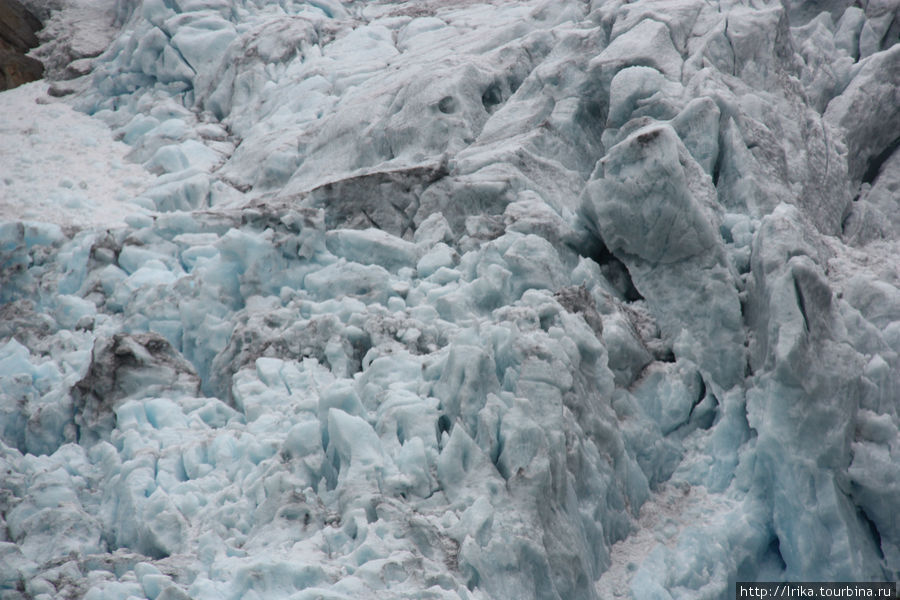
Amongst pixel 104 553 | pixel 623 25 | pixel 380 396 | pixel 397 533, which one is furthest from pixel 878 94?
pixel 104 553

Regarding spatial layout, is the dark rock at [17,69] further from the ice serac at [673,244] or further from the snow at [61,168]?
the ice serac at [673,244]

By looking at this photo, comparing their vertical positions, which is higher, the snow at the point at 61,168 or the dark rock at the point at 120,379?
the snow at the point at 61,168

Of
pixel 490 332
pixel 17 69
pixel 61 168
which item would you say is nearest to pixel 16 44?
pixel 17 69

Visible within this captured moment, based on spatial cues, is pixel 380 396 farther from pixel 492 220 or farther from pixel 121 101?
pixel 121 101

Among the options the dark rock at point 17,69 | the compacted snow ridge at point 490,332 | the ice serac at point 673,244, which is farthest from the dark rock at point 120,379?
the dark rock at point 17,69

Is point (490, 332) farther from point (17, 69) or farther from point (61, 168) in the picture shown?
point (17, 69)

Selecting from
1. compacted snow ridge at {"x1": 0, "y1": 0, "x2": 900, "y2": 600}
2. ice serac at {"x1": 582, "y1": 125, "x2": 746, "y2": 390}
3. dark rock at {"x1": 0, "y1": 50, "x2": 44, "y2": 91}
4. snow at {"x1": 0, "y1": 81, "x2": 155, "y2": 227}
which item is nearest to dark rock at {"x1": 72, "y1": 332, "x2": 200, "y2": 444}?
compacted snow ridge at {"x1": 0, "y1": 0, "x2": 900, "y2": 600}
